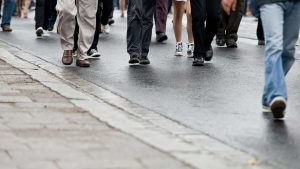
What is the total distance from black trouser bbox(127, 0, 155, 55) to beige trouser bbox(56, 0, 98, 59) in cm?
81

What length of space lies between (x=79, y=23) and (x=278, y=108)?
13.8ft

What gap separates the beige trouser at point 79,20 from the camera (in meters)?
10.4

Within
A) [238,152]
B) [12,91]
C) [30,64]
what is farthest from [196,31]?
[238,152]

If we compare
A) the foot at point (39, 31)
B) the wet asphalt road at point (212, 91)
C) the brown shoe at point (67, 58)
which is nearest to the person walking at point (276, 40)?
the wet asphalt road at point (212, 91)

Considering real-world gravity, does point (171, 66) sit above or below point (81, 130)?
below

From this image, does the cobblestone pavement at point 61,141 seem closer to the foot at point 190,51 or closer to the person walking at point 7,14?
the foot at point 190,51

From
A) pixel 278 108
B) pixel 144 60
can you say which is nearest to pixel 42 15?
pixel 144 60

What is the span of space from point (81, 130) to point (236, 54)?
7530mm

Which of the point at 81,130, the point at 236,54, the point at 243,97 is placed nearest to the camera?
the point at 81,130

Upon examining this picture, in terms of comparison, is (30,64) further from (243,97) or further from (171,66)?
(243,97)

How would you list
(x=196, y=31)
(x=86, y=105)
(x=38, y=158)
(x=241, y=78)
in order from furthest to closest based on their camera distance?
1. (x=196, y=31)
2. (x=241, y=78)
3. (x=86, y=105)
4. (x=38, y=158)

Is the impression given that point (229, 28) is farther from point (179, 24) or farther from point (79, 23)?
point (79, 23)

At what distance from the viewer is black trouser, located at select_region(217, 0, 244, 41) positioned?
14.6m

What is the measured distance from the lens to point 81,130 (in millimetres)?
5965
